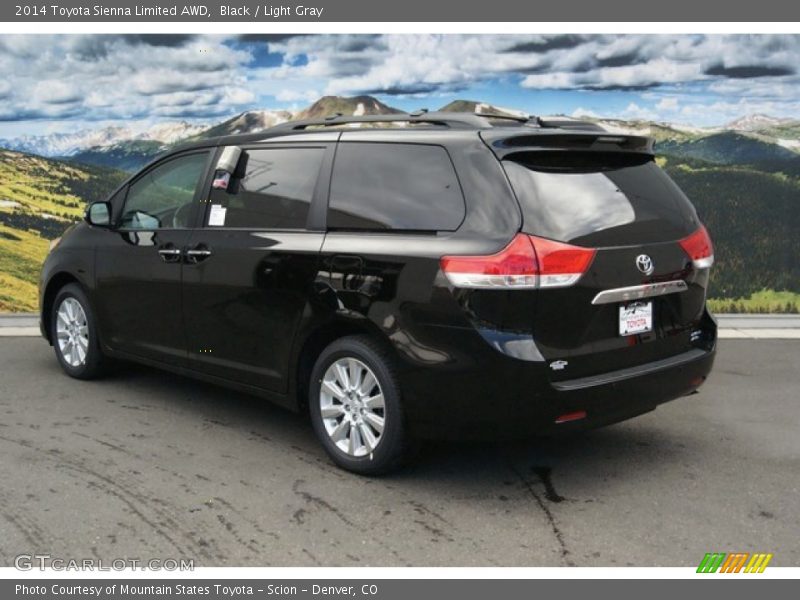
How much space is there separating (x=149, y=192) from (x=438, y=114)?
2237mm

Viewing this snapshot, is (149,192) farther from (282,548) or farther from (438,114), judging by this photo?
(282,548)

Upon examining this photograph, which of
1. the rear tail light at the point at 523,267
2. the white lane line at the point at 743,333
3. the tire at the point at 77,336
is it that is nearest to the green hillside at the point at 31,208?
the white lane line at the point at 743,333

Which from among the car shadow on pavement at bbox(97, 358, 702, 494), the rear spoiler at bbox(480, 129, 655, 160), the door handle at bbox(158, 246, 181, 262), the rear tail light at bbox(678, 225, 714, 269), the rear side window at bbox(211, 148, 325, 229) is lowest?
the car shadow on pavement at bbox(97, 358, 702, 494)

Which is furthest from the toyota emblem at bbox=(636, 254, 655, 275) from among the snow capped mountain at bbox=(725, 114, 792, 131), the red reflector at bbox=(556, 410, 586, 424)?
the snow capped mountain at bbox=(725, 114, 792, 131)

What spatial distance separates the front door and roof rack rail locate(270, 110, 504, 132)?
0.70m

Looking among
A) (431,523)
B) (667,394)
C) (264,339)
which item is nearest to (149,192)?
(264,339)

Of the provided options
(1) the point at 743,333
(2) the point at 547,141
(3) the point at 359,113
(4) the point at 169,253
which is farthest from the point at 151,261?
(1) the point at 743,333

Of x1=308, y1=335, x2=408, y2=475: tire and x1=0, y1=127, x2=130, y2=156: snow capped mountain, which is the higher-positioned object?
x1=0, y1=127, x2=130, y2=156: snow capped mountain

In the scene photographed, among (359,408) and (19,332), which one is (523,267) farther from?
(19,332)

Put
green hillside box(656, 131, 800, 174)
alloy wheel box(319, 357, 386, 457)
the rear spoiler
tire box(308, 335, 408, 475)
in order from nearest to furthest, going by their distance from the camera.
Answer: the rear spoiler → tire box(308, 335, 408, 475) → alloy wheel box(319, 357, 386, 457) → green hillside box(656, 131, 800, 174)

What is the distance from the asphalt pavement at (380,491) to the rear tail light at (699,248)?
1.06 m

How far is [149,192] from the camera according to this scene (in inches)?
227

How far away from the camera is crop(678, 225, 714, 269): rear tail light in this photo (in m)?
4.32

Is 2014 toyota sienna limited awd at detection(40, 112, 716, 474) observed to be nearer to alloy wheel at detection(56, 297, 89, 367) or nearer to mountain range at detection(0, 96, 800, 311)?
alloy wheel at detection(56, 297, 89, 367)
